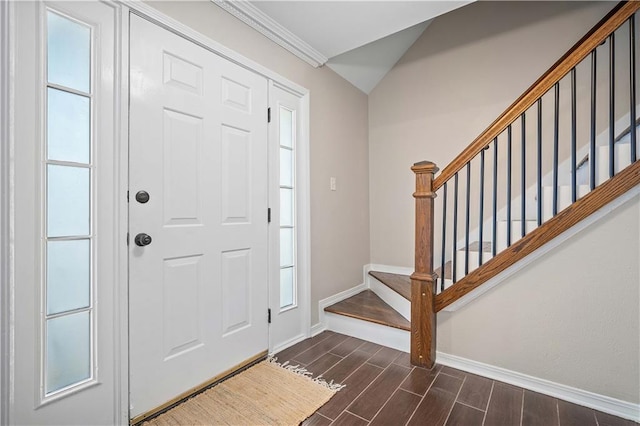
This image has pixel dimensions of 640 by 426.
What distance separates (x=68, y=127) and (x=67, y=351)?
0.97 m

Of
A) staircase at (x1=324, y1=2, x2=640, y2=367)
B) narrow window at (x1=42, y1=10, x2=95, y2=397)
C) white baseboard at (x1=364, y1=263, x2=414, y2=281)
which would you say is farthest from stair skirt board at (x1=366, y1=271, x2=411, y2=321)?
narrow window at (x1=42, y1=10, x2=95, y2=397)

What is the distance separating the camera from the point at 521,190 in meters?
2.31

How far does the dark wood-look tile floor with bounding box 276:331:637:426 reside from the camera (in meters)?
1.52

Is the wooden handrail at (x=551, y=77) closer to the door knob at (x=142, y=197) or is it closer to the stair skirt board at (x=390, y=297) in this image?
the stair skirt board at (x=390, y=297)

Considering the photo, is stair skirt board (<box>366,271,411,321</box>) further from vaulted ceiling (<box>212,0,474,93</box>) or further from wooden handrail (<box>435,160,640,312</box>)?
vaulted ceiling (<box>212,0,474,93</box>)

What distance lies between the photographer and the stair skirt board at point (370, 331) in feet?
7.44

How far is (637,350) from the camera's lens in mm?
1519

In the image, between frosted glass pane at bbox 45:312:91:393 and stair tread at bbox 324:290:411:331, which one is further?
stair tread at bbox 324:290:411:331

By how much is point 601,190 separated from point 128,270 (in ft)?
8.05

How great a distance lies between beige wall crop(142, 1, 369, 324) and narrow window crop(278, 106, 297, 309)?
0.66ft

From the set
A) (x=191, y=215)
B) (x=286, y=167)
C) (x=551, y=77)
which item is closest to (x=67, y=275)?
(x=191, y=215)

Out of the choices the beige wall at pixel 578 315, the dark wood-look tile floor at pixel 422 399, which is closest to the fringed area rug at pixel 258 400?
the dark wood-look tile floor at pixel 422 399

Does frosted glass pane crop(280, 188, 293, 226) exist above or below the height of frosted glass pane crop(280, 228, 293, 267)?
above

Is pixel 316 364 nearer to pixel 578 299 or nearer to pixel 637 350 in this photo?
pixel 578 299
